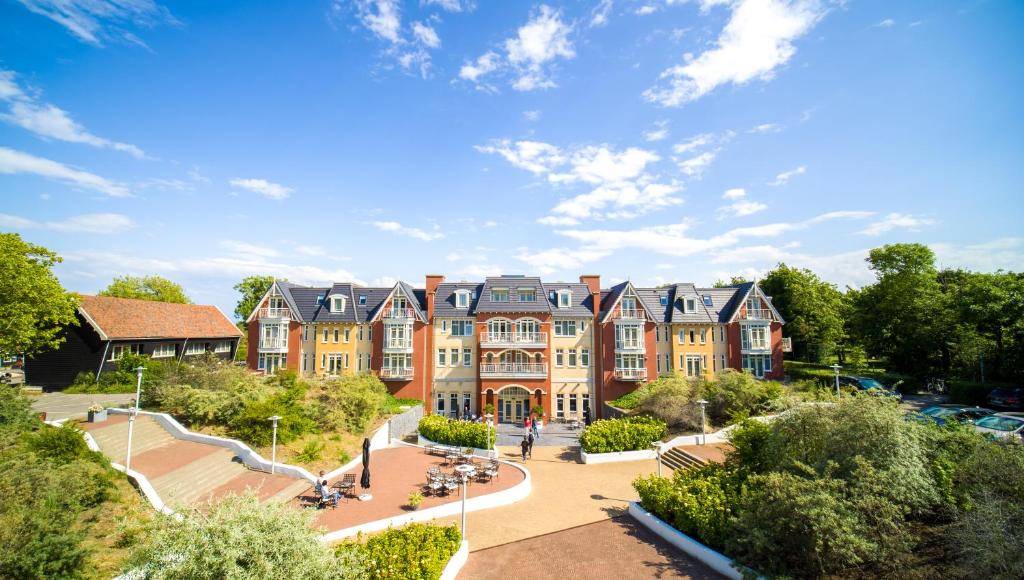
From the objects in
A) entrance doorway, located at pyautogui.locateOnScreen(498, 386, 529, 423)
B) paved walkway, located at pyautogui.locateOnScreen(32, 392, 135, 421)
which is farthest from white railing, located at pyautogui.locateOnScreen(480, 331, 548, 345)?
paved walkway, located at pyautogui.locateOnScreen(32, 392, 135, 421)

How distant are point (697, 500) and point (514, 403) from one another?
22.7 metres

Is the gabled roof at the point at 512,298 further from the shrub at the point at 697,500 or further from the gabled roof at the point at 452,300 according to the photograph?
the shrub at the point at 697,500

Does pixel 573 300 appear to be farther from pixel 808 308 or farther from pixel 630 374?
pixel 808 308

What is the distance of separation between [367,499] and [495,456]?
8.62 meters

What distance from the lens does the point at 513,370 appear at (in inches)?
1410

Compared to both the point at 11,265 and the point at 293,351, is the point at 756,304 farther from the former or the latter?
the point at 11,265

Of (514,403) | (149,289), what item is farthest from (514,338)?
(149,289)

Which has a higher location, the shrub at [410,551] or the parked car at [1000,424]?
the parked car at [1000,424]

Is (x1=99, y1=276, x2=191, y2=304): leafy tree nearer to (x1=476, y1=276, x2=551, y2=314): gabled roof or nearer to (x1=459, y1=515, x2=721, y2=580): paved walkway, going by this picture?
(x1=476, y1=276, x2=551, y2=314): gabled roof

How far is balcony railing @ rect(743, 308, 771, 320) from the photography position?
3622cm

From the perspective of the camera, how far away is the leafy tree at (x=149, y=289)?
57450mm

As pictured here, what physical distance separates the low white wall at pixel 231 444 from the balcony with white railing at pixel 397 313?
16414 millimetres

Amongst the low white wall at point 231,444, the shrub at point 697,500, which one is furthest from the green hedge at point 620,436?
the low white wall at point 231,444

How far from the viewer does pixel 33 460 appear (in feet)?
40.6
